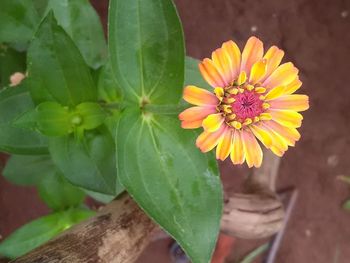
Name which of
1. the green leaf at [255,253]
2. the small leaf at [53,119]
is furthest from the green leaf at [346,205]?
the small leaf at [53,119]

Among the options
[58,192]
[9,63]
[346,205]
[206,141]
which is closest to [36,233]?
[58,192]

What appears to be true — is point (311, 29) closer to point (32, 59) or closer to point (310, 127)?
point (310, 127)

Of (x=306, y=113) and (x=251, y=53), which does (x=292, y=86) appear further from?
(x=306, y=113)

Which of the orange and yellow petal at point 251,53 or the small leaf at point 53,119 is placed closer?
the orange and yellow petal at point 251,53

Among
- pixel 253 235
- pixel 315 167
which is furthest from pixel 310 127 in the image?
pixel 253 235

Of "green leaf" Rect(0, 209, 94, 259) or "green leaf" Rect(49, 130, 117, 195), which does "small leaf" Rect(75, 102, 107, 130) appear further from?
"green leaf" Rect(0, 209, 94, 259)

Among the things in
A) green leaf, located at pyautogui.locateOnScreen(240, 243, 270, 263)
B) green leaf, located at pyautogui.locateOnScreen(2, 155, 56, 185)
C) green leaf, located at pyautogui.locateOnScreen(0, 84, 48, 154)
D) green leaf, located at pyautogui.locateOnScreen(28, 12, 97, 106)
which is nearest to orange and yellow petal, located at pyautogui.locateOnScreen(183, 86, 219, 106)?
green leaf, located at pyautogui.locateOnScreen(28, 12, 97, 106)

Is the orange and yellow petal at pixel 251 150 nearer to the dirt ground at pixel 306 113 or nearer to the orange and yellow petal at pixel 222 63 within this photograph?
the orange and yellow petal at pixel 222 63
